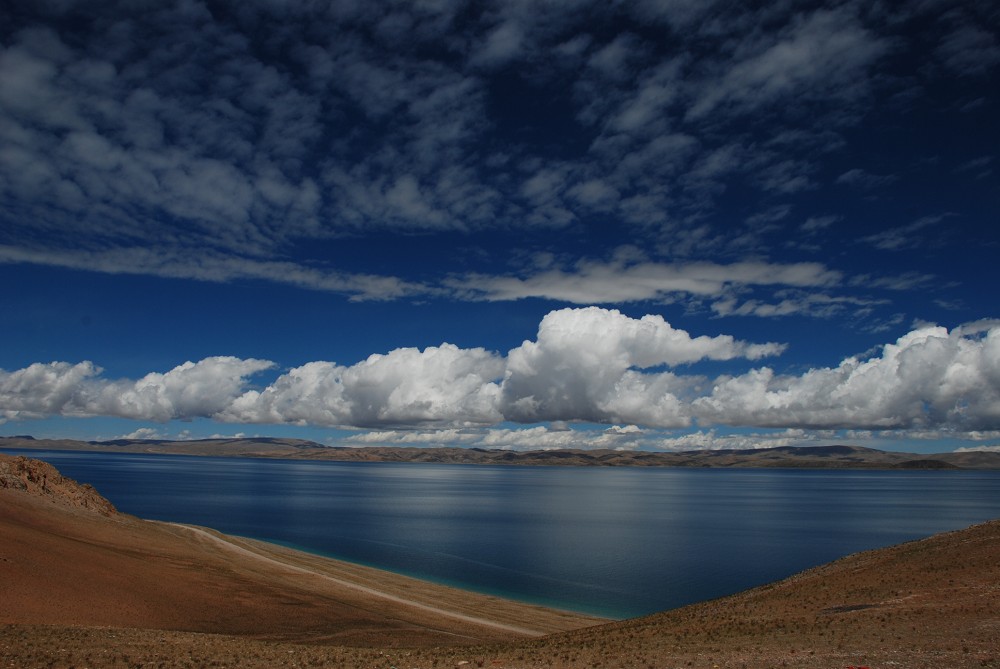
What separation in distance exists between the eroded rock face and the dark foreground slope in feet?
18.6

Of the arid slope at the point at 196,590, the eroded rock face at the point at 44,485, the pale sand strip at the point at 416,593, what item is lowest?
the pale sand strip at the point at 416,593

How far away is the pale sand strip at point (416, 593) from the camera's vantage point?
43.8 m

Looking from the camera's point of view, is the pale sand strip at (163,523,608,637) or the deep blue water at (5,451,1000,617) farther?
the deep blue water at (5,451,1000,617)

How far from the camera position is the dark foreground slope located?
2333cm

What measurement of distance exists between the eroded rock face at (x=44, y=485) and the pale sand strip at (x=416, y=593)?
469 inches

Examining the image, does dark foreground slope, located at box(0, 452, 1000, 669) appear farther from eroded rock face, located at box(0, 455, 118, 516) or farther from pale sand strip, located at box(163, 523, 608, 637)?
eroded rock face, located at box(0, 455, 118, 516)

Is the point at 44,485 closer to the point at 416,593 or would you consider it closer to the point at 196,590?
the point at 196,590

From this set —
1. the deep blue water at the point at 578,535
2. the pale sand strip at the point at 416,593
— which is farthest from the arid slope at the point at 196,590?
the deep blue water at the point at 578,535

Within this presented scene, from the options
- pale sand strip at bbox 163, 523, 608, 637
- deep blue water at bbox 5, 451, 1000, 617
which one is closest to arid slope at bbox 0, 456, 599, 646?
pale sand strip at bbox 163, 523, 608, 637

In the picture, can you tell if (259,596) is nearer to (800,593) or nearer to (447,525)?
(800,593)

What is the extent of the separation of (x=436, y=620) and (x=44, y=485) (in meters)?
49.7

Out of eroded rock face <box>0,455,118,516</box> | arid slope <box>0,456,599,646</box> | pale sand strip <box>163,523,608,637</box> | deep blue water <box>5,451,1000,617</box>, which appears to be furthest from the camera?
eroded rock face <box>0,455,118,516</box>

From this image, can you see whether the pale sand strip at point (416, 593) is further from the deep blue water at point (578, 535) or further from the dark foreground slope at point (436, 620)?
the deep blue water at point (578, 535)

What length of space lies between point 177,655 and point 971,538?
49923 millimetres
